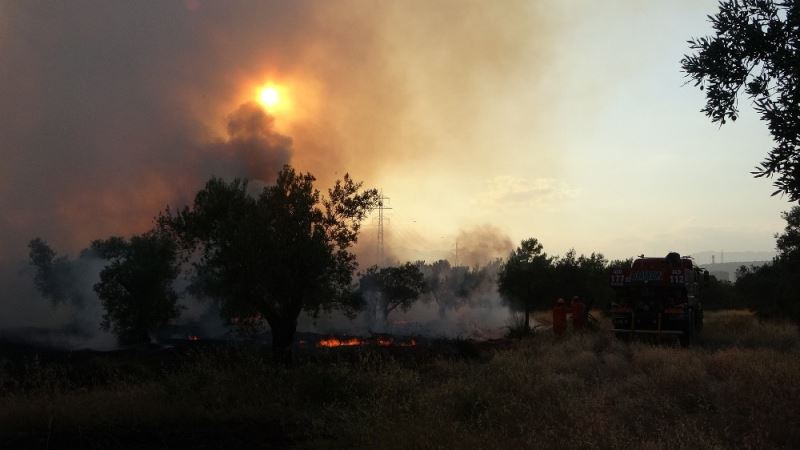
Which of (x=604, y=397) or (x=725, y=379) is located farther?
(x=725, y=379)

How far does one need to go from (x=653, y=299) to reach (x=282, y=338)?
17.6 metres

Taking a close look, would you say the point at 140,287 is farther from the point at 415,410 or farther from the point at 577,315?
the point at 415,410

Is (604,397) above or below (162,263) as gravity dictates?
below

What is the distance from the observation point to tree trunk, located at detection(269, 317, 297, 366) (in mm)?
17703

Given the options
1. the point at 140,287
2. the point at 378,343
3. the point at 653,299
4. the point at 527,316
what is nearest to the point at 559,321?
the point at 653,299

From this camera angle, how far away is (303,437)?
9859 mm

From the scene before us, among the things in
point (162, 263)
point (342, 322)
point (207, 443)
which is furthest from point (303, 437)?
point (342, 322)

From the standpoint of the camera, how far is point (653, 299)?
86.5 ft

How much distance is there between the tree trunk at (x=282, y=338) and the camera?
58.1 ft

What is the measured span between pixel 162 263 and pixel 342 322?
4061 cm

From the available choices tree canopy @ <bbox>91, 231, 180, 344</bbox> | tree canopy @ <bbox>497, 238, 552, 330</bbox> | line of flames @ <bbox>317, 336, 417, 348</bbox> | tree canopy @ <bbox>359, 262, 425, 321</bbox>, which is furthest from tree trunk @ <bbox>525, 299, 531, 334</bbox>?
tree canopy @ <bbox>359, 262, 425, 321</bbox>

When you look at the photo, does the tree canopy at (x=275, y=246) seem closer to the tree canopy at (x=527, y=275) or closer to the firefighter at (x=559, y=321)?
the firefighter at (x=559, y=321)

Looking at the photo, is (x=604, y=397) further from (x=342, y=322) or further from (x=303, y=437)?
(x=342, y=322)

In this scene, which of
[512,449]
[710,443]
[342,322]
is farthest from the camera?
[342,322]
